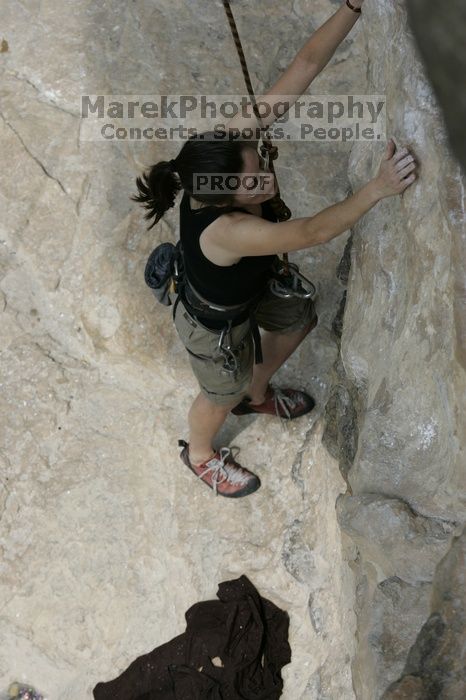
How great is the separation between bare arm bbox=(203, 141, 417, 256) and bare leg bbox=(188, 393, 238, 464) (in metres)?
0.85

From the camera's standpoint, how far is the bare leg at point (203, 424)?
2.98m

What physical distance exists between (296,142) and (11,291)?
4.83 feet

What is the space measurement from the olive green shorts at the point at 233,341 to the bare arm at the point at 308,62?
2.06ft

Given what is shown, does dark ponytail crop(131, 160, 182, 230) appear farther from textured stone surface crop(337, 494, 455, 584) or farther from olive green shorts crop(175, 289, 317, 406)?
textured stone surface crop(337, 494, 455, 584)

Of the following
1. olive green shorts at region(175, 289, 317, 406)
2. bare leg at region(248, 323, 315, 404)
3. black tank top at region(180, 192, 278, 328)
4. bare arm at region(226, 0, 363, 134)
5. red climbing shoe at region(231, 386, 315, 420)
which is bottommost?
red climbing shoe at region(231, 386, 315, 420)

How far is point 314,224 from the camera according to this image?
208cm

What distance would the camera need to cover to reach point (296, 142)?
12.1 feet

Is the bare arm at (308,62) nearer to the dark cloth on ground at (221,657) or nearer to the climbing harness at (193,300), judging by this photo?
the climbing harness at (193,300)

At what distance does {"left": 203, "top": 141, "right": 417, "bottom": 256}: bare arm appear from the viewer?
6.64ft

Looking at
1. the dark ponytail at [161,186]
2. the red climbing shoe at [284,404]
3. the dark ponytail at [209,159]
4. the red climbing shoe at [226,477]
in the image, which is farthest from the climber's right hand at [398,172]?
the red climbing shoe at [226,477]

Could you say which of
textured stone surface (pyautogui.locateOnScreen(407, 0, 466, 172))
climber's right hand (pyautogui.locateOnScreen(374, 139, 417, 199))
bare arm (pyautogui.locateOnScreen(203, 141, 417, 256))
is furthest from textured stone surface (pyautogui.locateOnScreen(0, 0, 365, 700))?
textured stone surface (pyautogui.locateOnScreen(407, 0, 466, 172))


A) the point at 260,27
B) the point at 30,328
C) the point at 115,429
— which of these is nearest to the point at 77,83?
the point at 260,27

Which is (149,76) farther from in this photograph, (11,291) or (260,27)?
(11,291)

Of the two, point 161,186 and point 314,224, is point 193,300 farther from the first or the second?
point 314,224
